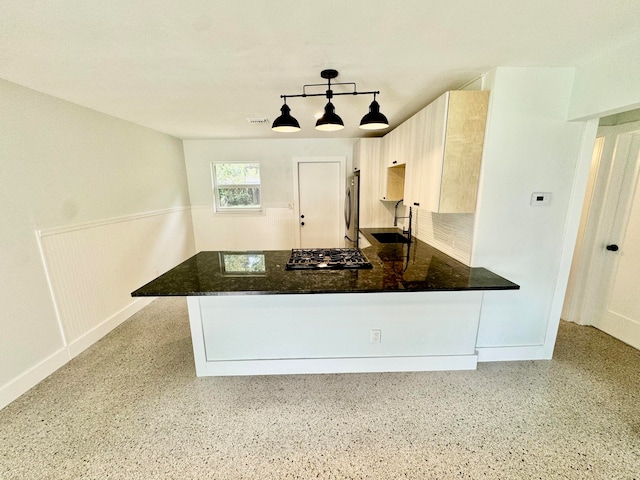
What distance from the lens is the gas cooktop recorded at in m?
2.04

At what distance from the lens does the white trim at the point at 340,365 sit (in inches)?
82.9

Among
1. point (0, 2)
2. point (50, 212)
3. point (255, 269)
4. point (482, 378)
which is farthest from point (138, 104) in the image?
point (482, 378)

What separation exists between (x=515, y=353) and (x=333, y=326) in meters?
1.65

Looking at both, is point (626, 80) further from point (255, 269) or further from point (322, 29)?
point (255, 269)

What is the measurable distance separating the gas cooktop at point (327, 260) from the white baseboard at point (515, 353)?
1316 mm

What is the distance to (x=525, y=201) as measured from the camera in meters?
1.97

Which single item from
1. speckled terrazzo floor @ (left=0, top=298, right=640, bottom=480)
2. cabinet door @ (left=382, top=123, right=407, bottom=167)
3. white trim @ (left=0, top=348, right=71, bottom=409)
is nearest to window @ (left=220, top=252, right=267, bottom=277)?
speckled terrazzo floor @ (left=0, top=298, right=640, bottom=480)

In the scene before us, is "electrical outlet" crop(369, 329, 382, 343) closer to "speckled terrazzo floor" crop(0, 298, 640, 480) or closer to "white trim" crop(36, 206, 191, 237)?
"speckled terrazzo floor" crop(0, 298, 640, 480)

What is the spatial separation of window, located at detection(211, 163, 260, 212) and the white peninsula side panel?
2822mm

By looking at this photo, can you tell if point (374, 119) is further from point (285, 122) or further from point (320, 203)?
point (320, 203)

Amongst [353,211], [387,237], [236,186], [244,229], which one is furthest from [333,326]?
[236,186]

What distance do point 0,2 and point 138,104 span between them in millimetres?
1466

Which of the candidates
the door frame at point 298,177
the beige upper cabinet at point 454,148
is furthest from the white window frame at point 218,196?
the beige upper cabinet at point 454,148

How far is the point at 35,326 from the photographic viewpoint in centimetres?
204
